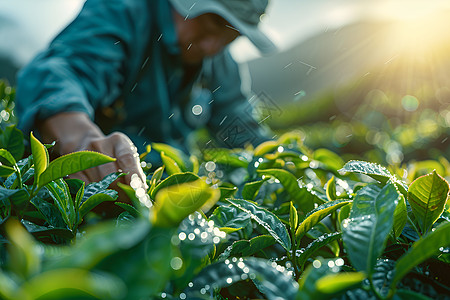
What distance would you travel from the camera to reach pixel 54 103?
1139 mm

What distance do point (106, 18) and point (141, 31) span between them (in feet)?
1.22

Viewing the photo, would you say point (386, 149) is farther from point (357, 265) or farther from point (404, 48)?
point (404, 48)

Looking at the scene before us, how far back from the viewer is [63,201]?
0.53 meters

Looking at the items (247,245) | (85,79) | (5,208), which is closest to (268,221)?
(247,245)

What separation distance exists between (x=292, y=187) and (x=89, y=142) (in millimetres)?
545

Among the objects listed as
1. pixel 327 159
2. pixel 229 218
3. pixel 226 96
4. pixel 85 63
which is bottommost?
pixel 226 96

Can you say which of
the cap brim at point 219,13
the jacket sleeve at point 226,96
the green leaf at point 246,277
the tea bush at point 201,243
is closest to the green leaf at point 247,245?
the tea bush at point 201,243

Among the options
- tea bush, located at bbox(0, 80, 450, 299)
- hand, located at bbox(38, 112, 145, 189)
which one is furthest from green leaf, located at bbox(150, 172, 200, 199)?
hand, located at bbox(38, 112, 145, 189)

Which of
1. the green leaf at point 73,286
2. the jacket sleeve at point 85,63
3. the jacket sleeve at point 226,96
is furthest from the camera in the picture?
the jacket sleeve at point 226,96

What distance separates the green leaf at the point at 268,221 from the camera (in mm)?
514

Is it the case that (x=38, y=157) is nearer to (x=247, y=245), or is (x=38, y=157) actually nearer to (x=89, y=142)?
(x=247, y=245)

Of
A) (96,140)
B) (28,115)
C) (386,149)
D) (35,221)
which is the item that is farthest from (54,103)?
(386,149)

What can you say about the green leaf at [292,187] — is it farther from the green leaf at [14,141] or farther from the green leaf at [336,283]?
the green leaf at [14,141]

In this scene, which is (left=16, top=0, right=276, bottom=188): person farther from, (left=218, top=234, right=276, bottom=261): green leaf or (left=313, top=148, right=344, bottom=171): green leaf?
(left=313, top=148, right=344, bottom=171): green leaf
